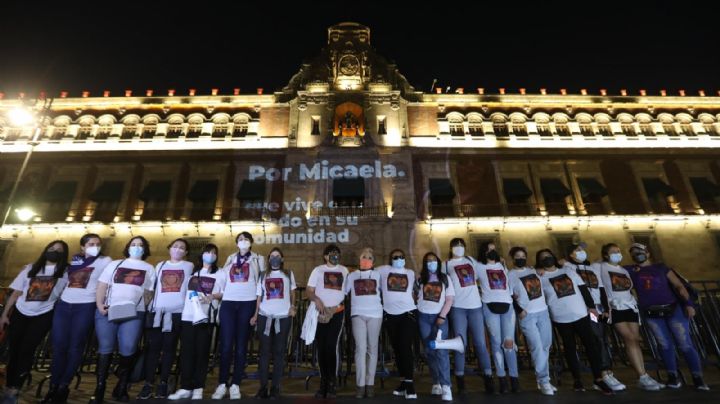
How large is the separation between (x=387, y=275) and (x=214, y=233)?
15.0 m

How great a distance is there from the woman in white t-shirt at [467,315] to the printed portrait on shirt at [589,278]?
1658mm

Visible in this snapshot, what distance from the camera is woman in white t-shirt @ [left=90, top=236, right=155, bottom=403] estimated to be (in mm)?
4621

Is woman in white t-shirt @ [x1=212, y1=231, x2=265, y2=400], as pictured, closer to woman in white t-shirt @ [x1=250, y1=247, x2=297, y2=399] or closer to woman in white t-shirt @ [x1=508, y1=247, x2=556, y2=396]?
woman in white t-shirt @ [x1=250, y1=247, x2=297, y2=399]

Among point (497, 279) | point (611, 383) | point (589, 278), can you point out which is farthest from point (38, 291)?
point (589, 278)

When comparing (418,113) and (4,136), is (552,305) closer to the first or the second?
(418,113)

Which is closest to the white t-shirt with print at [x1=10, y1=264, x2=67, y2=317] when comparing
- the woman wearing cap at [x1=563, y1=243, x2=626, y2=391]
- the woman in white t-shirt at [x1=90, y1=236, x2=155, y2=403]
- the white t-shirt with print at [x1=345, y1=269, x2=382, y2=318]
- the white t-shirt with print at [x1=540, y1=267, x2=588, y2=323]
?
the woman in white t-shirt at [x1=90, y1=236, x2=155, y2=403]

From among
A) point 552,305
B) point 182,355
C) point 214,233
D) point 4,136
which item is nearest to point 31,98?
point 4,136

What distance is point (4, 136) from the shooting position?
816 inches

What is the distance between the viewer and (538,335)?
201 inches

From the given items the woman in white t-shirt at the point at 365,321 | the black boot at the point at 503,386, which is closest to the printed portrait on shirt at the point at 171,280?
the woman in white t-shirt at the point at 365,321

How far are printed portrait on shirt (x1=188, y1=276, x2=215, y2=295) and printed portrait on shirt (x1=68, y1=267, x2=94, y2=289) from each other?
1237 millimetres

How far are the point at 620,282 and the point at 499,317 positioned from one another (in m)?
2.00

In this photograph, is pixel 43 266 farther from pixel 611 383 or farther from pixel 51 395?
pixel 611 383

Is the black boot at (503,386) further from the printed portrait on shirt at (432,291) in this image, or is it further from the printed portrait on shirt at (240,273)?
the printed portrait on shirt at (240,273)
